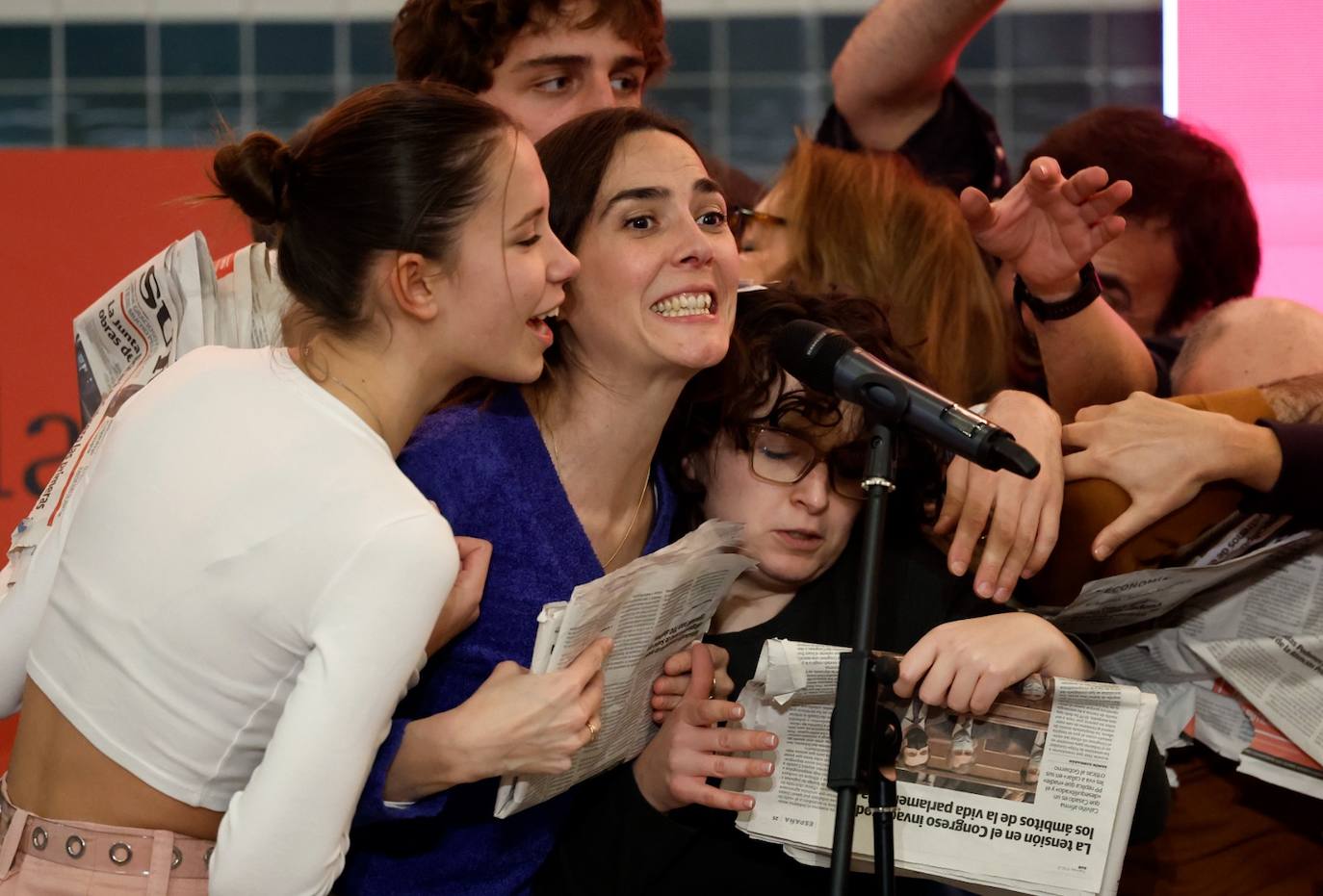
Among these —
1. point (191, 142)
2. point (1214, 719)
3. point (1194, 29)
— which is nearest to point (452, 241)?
point (1214, 719)

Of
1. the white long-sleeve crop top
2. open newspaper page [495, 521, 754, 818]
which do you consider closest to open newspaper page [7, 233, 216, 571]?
the white long-sleeve crop top

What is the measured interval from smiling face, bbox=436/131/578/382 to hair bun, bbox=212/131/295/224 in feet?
0.59

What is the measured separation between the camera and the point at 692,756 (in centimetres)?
164

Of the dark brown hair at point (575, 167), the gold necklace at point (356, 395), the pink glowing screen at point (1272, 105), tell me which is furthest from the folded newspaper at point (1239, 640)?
the pink glowing screen at point (1272, 105)

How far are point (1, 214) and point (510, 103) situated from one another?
2.90 ft

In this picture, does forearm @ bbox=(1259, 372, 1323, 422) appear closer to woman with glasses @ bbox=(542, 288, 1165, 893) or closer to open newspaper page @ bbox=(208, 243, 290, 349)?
woman with glasses @ bbox=(542, 288, 1165, 893)

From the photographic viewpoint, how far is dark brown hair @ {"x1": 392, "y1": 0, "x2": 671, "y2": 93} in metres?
2.25

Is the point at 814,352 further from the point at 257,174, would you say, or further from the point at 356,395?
the point at 257,174

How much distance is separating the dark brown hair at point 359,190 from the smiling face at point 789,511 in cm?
51

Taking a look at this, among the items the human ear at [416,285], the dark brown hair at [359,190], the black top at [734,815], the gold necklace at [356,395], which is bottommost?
the black top at [734,815]

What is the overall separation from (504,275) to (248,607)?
17.0 inches

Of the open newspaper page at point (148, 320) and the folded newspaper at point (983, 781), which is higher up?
the open newspaper page at point (148, 320)

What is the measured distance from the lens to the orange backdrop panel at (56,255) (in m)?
2.46

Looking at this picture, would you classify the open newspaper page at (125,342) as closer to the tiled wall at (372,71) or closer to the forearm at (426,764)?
the forearm at (426,764)
